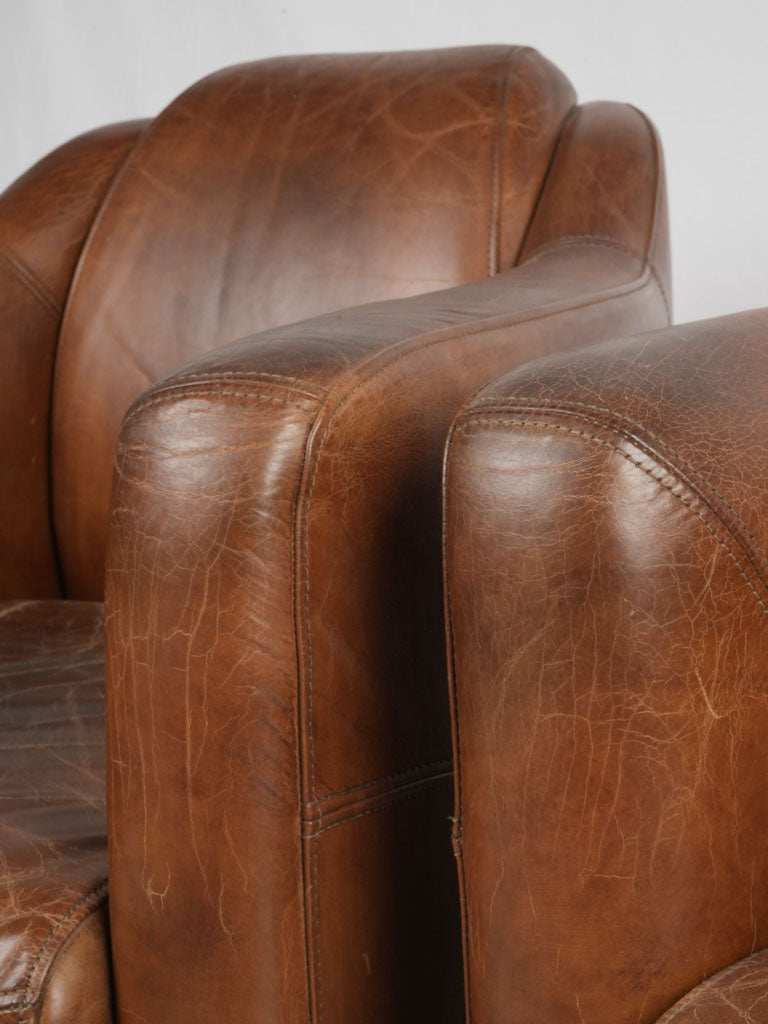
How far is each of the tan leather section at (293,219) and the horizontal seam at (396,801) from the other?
0.64m

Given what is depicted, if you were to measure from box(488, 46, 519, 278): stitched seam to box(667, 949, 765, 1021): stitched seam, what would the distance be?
0.84m

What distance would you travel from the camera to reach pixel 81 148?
1602mm

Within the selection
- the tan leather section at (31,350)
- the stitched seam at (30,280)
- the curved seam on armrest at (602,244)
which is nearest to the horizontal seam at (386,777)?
the curved seam on armrest at (602,244)

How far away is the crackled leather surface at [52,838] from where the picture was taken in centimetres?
75

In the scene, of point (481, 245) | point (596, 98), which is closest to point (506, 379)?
point (481, 245)

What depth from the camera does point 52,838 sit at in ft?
2.76

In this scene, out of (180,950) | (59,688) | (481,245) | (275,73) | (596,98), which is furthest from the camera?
(596,98)

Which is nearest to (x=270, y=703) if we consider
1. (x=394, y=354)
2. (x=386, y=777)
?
(x=386, y=777)

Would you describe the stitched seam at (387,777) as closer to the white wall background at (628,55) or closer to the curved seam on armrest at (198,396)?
the curved seam on armrest at (198,396)

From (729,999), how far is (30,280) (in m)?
1.13

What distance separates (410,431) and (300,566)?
0.13 meters

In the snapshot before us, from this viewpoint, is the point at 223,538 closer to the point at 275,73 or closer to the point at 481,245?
the point at 481,245

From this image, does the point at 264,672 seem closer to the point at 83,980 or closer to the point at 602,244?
the point at 83,980

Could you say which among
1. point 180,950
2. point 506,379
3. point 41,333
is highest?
point 506,379
